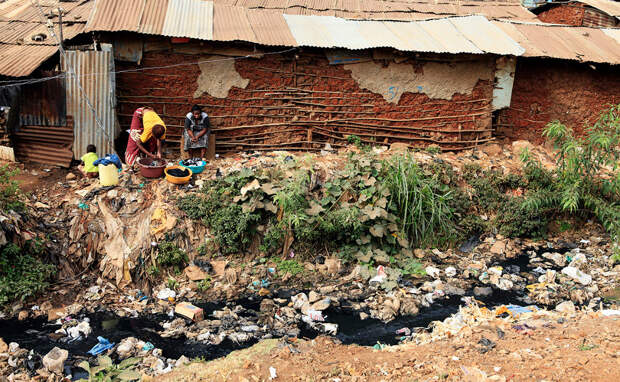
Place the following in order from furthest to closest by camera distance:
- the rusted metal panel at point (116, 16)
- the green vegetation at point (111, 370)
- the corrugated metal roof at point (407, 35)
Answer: the corrugated metal roof at point (407, 35), the rusted metal panel at point (116, 16), the green vegetation at point (111, 370)

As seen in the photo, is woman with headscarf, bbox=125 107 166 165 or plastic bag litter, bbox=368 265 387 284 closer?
plastic bag litter, bbox=368 265 387 284

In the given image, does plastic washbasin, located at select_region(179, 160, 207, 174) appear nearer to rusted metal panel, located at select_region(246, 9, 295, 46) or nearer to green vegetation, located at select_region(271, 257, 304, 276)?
green vegetation, located at select_region(271, 257, 304, 276)

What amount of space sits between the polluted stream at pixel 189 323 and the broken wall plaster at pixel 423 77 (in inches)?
149

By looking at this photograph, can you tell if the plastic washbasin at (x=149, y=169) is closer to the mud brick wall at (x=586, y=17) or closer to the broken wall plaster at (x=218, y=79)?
the broken wall plaster at (x=218, y=79)

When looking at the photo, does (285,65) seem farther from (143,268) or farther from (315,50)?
(143,268)

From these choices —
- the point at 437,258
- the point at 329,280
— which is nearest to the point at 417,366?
the point at 329,280

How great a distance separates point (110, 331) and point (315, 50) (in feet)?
16.4

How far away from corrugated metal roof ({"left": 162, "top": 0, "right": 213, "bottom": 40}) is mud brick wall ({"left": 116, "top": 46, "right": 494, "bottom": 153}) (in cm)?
37

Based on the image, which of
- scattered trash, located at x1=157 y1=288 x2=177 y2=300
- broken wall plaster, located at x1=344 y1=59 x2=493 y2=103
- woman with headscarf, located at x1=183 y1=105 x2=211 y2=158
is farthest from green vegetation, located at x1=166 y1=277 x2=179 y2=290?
broken wall plaster, located at x1=344 y1=59 x2=493 y2=103

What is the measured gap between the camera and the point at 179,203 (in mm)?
6293

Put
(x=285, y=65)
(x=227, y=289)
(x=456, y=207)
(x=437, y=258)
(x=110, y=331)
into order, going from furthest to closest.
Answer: (x=285, y=65) < (x=456, y=207) < (x=437, y=258) < (x=227, y=289) < (x=110, y=331)

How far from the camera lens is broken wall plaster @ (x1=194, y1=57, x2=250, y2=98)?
743cm

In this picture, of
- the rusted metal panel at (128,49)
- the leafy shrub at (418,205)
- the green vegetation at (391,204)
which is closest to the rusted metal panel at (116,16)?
the rusted metal panel at (128,49)

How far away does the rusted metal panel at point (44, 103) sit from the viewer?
6.86 meters
